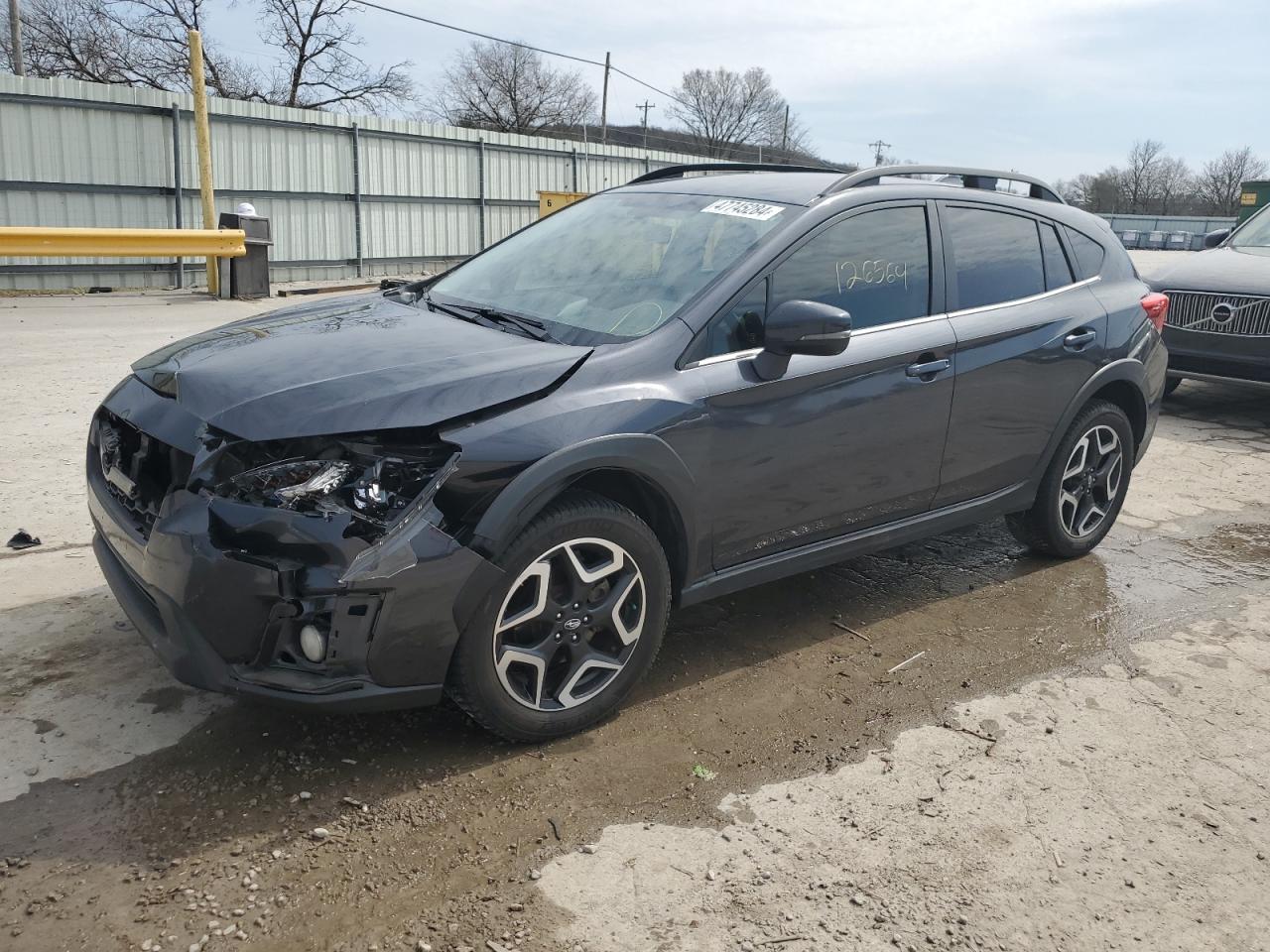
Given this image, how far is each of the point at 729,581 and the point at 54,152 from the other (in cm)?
1429

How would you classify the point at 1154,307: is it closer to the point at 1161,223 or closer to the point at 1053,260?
the point at 1053,260

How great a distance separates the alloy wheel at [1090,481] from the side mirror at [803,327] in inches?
75.6

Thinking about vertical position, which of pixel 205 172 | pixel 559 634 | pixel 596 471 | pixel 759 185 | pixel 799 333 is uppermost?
pixel 205 172

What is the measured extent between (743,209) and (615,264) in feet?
1.71

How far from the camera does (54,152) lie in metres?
14.1

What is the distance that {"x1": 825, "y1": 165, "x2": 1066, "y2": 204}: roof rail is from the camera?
3963 millimetres

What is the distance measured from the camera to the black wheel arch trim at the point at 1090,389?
4.53m

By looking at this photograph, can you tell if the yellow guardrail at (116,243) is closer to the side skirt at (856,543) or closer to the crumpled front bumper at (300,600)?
the crumpled front bumper at (300,600)

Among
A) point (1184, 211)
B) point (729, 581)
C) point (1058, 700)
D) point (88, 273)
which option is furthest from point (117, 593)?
point (1184, 211)

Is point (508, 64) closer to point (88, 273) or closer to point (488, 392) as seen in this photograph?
point (88, 273)

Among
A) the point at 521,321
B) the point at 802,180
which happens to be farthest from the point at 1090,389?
the point at 521,321

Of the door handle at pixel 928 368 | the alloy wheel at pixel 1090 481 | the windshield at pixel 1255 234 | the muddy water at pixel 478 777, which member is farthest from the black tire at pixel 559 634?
the windshield at pixel 1255 234

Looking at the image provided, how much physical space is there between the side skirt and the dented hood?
93cm

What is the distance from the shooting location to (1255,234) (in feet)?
30.4
